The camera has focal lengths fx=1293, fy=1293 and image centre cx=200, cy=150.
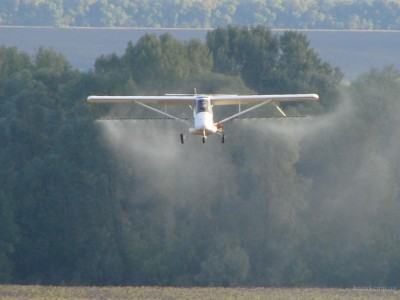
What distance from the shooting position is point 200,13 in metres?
183

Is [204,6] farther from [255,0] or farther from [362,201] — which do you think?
[362,201]

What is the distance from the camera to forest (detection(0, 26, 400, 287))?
5159cm

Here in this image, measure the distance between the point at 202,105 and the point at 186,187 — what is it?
1028 inches

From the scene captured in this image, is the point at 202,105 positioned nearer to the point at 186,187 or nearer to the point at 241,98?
the point at 241,98

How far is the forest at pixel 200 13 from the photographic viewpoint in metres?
180

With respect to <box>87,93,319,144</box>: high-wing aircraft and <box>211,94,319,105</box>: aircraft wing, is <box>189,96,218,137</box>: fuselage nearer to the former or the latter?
<box>87,93,319,144</box>: high-wing aircraft

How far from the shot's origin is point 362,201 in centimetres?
5575

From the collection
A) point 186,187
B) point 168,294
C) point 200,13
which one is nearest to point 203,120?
point 168,294

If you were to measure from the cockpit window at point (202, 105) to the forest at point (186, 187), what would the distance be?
22.5 meters

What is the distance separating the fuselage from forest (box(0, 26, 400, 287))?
2255 centimetres

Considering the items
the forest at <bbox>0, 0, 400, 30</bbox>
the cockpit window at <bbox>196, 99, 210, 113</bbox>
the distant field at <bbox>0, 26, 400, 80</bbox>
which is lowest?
the distant field at <bbox>0, 26, 400, 80</bbox>

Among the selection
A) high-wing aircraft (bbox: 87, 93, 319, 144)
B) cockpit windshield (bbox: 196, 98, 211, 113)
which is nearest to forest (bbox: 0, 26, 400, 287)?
high-wing aircraft (bbox: 87, 93, 319, 144)

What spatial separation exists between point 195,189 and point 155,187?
1.74m

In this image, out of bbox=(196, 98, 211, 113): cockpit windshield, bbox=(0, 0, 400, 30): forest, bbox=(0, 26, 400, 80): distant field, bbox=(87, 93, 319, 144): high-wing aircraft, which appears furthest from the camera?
bbox=(0, 0, 400, 30): forest
